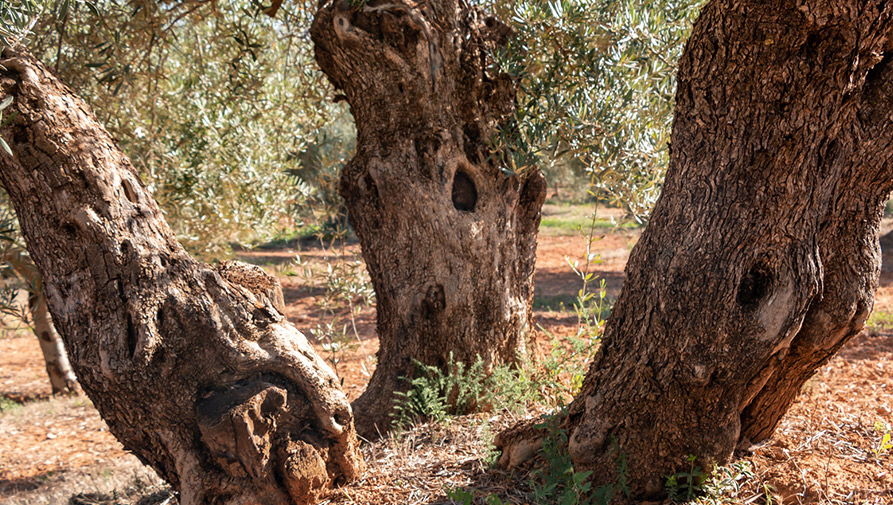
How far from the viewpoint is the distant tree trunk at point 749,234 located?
6.68 feet

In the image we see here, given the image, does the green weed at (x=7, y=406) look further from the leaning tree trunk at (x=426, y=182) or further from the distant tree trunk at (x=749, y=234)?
the distant tree trunk at (x=749, y=234)

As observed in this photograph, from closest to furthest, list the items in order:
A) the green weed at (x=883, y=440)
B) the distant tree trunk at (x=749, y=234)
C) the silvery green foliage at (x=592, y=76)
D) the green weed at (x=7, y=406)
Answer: the distant tree trunk at (x=749, y=234)
the green weed at (x=883, y=440)
the silvery green foliage at (x=592, y=76)
the green weed at (x=7, y=406)

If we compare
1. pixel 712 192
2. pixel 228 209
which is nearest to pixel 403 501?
pixel 712 192

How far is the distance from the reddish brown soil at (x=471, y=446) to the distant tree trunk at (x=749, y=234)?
40 cm

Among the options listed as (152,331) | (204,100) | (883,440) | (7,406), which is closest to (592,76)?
(883,440)

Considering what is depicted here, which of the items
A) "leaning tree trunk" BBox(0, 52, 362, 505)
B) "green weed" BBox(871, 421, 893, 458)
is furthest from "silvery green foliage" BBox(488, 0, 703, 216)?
"green weed" BBox(871, 421, 893, 458)

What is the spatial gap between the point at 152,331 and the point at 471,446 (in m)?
1.71

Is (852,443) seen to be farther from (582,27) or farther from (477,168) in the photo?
(582,27)

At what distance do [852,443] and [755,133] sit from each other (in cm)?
176

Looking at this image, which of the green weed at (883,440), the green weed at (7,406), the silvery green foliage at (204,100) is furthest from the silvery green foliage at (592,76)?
the green weed at (7,406)

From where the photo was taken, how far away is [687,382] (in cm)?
234

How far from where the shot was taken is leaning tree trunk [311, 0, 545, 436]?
3.54 metres

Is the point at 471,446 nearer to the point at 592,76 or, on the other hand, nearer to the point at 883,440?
the point at 883,440

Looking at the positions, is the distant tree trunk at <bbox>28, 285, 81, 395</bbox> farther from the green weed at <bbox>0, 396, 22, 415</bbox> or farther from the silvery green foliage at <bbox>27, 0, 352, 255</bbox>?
the silvery green foliage at <bbox>27, 0, 352, 255</bbox>
